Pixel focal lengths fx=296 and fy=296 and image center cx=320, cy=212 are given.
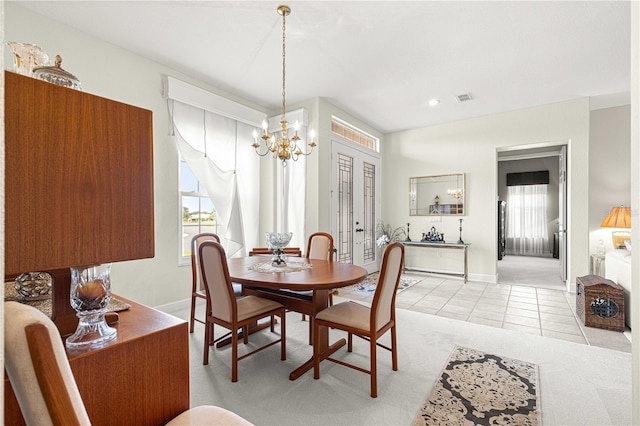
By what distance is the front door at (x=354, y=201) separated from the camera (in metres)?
4.84

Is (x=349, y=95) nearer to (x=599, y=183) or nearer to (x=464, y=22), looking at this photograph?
(x=464, y=22)

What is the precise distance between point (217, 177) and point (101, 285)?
A: 319cm

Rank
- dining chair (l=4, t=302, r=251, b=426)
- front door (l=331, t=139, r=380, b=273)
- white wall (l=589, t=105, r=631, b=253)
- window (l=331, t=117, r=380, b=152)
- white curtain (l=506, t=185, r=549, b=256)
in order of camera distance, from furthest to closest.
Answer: white curtain (l=506, t=185, r=549, b=256), window (l=331, t=117, r=380, b=152), front door (l=331, t=139, r=380, b=273), white wall (l=589, t=105, r=631, b=253), dining chair (l=4, t=302, r=251, b=426)

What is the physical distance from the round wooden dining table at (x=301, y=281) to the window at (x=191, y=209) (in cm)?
121

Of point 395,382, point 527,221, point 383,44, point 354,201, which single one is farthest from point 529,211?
point 395,382

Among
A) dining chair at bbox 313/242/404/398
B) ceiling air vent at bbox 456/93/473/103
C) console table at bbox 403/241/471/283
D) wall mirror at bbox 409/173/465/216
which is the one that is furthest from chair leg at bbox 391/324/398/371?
wall mirror at bbox 409/173/465/216

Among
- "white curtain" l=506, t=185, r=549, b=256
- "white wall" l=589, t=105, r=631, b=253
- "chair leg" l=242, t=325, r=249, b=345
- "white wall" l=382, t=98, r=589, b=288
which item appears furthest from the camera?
"white curtain" l=506, t=185, r=549, b=256

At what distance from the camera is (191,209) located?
3.78m

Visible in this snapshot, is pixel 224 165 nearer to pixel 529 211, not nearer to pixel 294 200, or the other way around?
pixel 294 200

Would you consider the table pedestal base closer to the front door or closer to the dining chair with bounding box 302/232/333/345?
the dining chair with bounding box 302/232/333/345

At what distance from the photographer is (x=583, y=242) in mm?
4422

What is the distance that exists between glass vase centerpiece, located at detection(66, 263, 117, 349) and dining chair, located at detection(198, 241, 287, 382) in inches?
43.8

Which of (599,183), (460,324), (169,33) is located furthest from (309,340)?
(599,183)

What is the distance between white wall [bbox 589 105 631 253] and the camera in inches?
185
